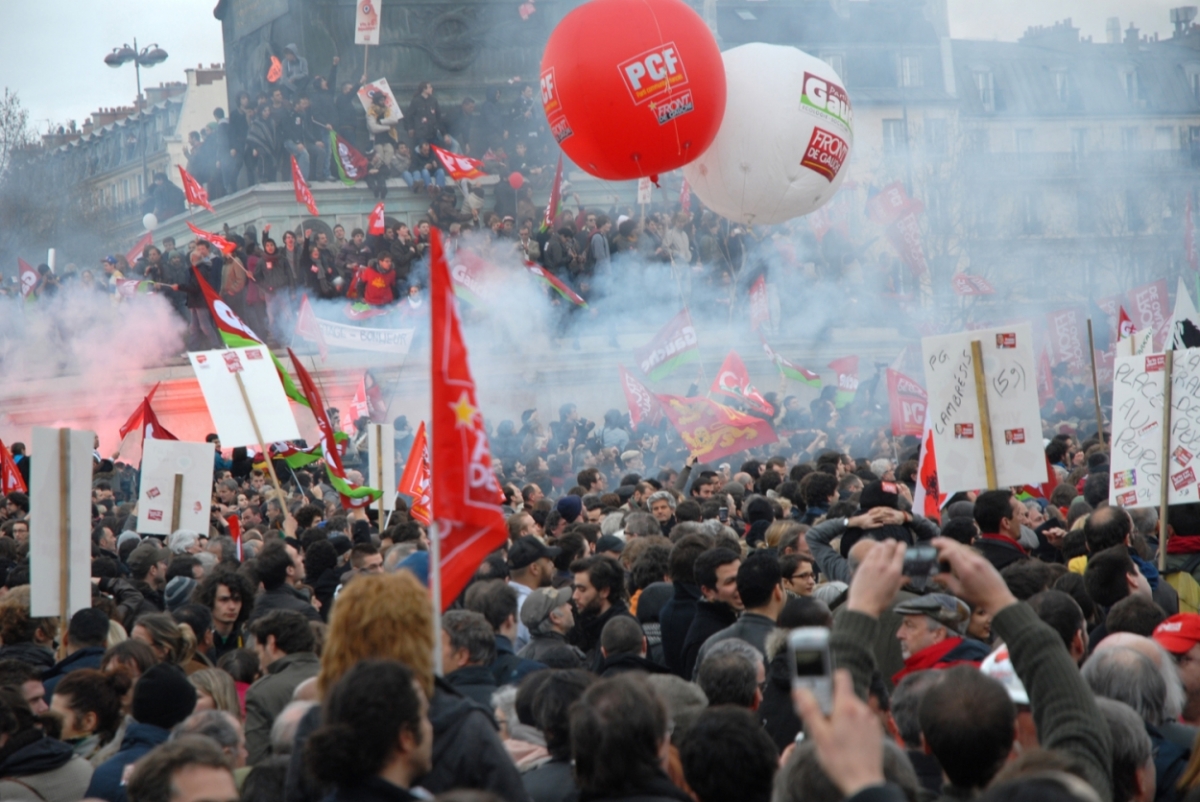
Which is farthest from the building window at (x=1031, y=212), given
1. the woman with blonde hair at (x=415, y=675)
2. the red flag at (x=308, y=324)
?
the woman with blonde hair at (x=415, y=675)

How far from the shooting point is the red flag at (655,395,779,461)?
13.2 meters

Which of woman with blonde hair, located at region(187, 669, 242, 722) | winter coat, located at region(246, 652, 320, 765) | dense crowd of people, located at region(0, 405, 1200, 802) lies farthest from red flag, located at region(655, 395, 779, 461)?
woman with blonde hair, located at region(187, 669, 242, 722)

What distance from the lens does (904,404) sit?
1366cm

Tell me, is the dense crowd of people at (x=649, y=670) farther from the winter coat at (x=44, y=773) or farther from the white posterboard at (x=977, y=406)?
the white posterboard at (x=977, y=406)

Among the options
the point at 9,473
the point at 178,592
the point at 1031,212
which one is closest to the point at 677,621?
the point at 178,592

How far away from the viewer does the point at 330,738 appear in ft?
9.75

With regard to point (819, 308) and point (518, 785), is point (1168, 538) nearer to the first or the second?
point (518, 785)

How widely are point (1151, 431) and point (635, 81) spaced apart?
4.18 m

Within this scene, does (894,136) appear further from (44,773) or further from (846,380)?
(44,773)

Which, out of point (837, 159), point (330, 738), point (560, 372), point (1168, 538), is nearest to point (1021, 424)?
point (1168, 538)

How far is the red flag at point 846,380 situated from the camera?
64.2 feet

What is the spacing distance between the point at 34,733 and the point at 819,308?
22.9 metres

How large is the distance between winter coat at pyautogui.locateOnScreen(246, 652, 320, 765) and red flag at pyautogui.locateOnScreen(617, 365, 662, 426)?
37.5 ft

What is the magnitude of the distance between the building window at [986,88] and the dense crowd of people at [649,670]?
40.1m
